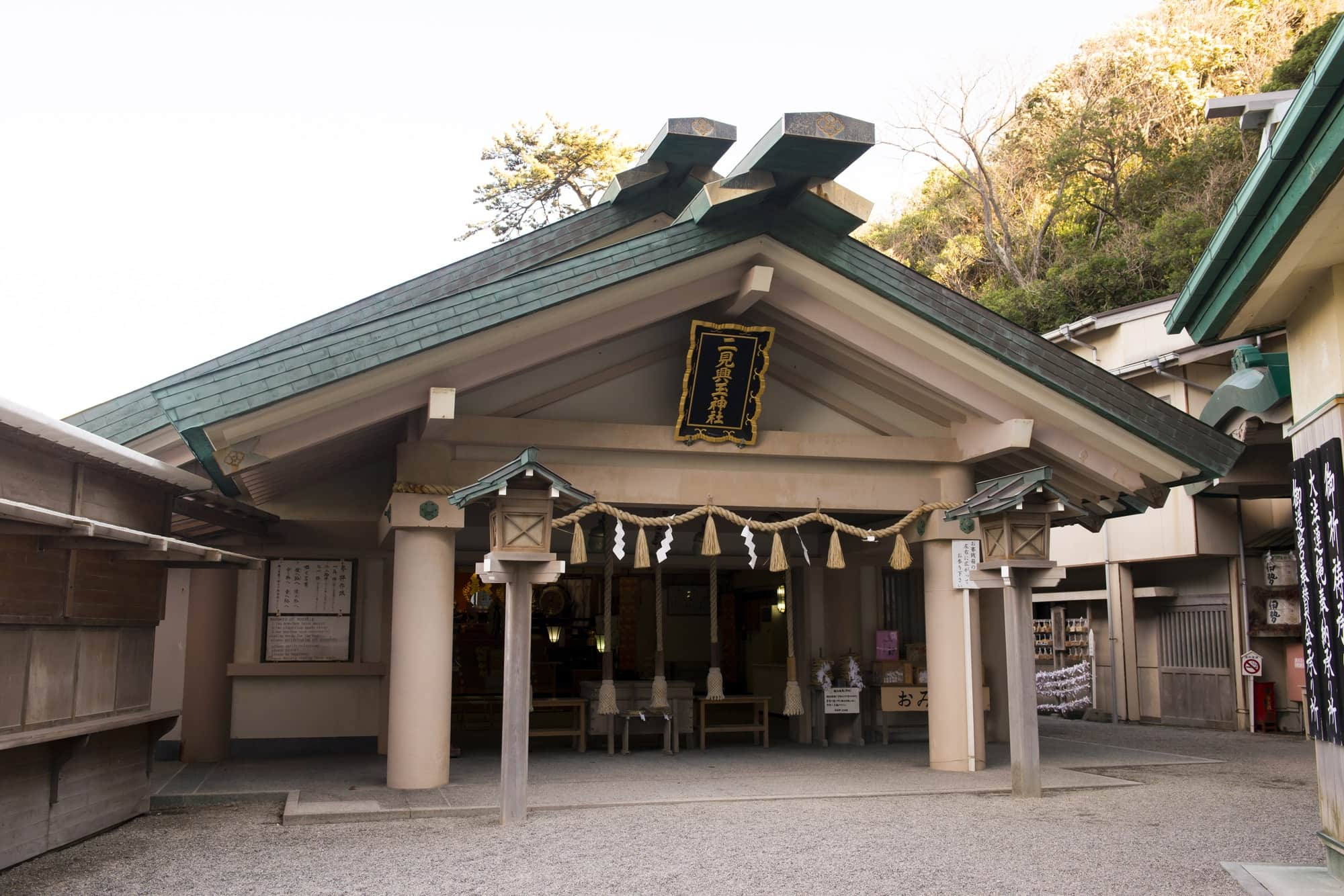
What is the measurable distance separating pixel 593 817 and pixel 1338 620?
464 cm

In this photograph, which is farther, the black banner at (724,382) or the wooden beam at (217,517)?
the black banner at (724,382)

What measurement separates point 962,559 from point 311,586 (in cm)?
658

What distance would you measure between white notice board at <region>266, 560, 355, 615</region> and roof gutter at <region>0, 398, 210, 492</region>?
10.9 ft

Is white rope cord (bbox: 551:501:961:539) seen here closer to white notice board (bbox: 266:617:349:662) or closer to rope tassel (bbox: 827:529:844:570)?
rope tassel (bbox: 827:529:844:570)

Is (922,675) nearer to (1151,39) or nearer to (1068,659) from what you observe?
(1068,659)

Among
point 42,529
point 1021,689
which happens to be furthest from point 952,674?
point 42,529

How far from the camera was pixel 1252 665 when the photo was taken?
1437 cm

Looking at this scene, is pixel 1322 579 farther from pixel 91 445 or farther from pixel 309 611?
pixel 309 611

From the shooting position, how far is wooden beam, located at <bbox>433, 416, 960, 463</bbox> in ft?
28.3

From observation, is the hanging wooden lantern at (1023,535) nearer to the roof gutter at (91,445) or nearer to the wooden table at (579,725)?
the wooden table at (579,725)

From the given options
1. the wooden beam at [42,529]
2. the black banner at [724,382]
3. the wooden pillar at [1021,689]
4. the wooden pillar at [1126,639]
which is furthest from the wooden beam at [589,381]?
the wooden pillar at [1126,639]

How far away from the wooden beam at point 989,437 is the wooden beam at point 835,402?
0.61 metres

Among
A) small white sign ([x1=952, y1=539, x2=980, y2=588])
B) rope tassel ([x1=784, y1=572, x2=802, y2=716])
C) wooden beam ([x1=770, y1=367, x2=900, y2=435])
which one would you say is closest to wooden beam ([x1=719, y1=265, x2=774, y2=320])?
wooden beam ([x1=770, y1=367, x2=900, y2=435])

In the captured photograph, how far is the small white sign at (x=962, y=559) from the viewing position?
9.52 metres
